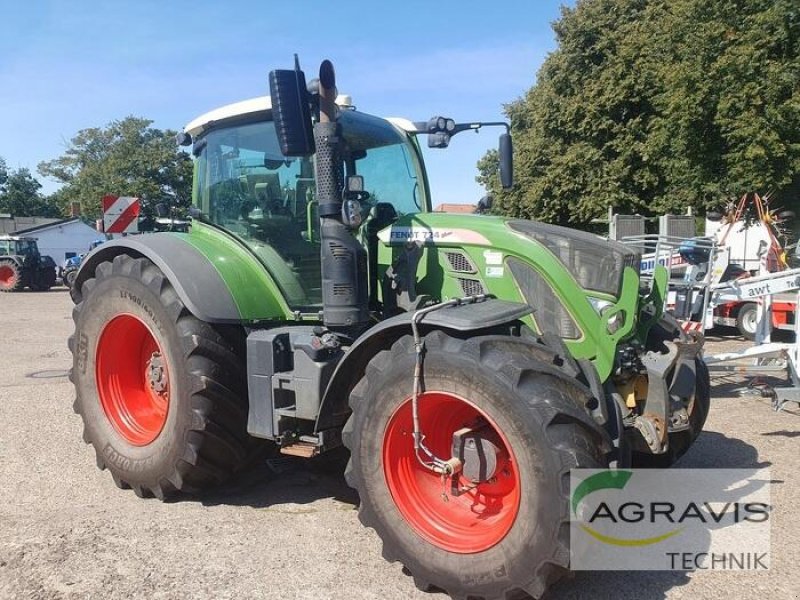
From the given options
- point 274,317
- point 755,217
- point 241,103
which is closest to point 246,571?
point 274,317

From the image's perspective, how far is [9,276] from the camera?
91.1ft

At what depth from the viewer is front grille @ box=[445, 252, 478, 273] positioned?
3959 mm

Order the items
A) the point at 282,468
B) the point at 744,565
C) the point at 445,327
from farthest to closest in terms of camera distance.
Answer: the point at 282,468 < the point at 744,565 < the point at 445,327

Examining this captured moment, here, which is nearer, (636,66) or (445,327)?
(445,327)

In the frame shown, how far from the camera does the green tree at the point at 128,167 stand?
4822 cm

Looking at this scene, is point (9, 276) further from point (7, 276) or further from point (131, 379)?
point (131, 379)

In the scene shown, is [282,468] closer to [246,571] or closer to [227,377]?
[227,377]

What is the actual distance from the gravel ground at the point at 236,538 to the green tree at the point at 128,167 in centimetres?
4174

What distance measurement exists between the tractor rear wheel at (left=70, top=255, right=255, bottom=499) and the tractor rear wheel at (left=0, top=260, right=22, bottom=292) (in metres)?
26.0

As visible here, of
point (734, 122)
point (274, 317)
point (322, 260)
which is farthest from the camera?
point (734, 122)

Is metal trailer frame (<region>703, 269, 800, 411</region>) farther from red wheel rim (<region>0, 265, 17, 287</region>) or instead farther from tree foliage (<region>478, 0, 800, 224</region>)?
red wheel rim (<region>0, 265, 17, 287</region>)

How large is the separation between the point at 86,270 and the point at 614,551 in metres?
3.95

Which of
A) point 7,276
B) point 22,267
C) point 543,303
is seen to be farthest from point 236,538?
point 7,276

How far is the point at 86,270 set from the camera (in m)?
5.03
